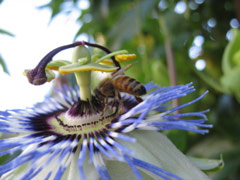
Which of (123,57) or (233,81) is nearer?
(123,57)

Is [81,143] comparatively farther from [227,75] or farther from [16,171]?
[227,75]

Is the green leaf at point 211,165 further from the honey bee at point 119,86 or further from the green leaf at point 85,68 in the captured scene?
the green leaf at point 85,68

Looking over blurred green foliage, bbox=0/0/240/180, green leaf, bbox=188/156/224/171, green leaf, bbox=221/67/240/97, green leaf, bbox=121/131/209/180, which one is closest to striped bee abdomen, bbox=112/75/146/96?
green leaf, bbox=121/131/209/180

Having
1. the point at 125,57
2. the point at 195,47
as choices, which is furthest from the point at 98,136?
the point at 195,47

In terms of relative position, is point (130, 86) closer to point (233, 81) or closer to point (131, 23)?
point (233, 81)

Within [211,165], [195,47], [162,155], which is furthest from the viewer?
[195,47]
